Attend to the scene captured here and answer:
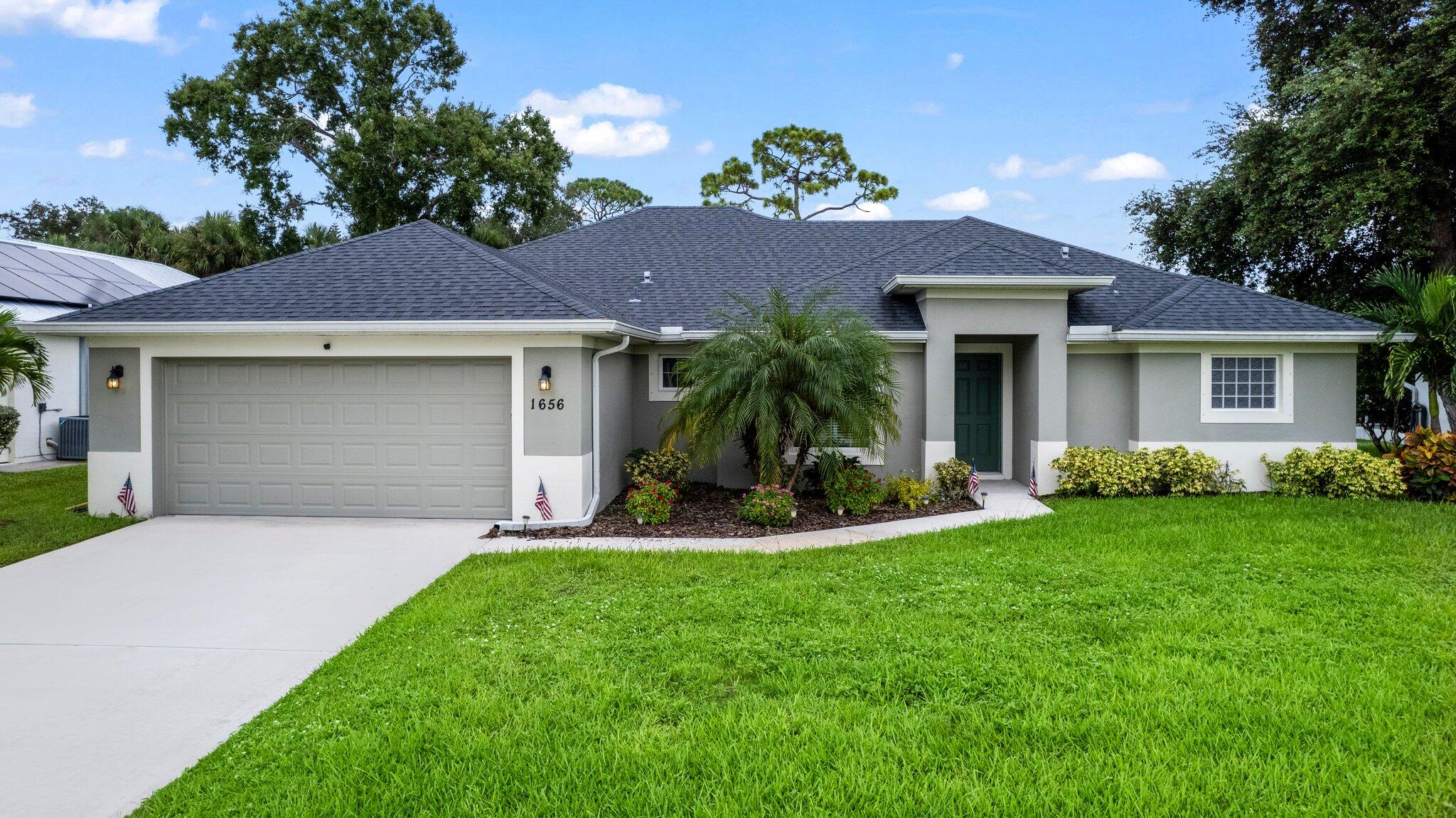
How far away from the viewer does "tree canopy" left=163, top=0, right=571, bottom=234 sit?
23203mm

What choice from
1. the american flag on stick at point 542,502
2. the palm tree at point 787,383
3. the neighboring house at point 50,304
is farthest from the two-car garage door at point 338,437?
the neighboring house at point 50,304

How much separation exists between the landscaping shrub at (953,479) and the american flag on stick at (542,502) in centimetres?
563

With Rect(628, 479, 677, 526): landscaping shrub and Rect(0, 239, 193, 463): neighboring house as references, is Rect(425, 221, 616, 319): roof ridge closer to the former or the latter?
Rect(628, 479, 677, 526): landscaping shrub

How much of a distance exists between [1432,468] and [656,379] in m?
11.2

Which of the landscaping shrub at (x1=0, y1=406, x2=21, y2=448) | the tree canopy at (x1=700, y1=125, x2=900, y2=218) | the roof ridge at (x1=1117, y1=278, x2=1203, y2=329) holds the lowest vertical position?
the landscaping shrub at (x1=0, y1=406, x2=21, y2=448)

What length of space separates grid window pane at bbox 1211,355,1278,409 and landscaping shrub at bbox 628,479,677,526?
8.59 m

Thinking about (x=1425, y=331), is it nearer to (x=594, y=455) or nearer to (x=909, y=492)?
(x=909, y=492)

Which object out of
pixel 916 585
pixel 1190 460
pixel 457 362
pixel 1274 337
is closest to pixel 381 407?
pixel 457 362

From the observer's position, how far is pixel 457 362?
9.91 meters

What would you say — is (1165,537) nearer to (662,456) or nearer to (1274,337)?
(1274,337)

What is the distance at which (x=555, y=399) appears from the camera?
9617 mm

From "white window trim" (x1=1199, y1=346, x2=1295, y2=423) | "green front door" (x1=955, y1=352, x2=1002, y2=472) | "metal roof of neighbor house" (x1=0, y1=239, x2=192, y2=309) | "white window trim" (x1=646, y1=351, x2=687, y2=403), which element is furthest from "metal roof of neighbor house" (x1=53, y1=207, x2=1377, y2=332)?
"metal roof of neighbor house" (x1=0, y1=239, x2=192, y2=309)

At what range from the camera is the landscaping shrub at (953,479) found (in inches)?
445

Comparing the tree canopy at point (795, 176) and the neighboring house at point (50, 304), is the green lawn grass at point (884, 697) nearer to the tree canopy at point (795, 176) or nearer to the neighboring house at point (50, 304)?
the neighboring house at point (50, 304)
